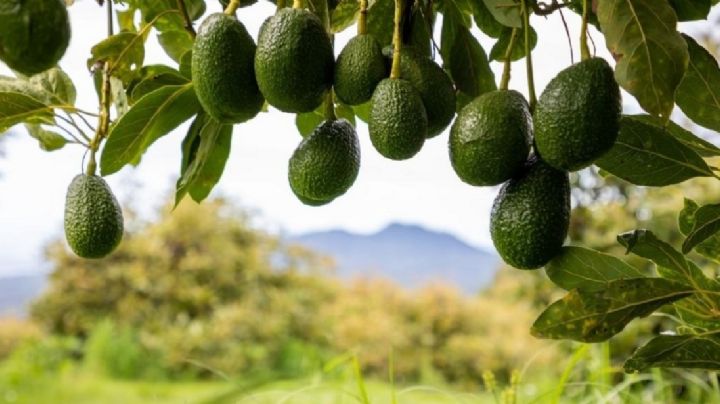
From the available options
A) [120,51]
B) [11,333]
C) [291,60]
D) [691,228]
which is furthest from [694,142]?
[11,333]

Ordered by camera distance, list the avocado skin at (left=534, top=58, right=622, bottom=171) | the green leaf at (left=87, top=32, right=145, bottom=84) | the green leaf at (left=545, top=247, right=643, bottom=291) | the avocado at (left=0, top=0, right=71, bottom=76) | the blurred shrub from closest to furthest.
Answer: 1. the avocado at (left=0, top=0, right=71, bottom=76)
2. the avocado skin at (left=534, top=58, right=622, bottom=171)
3. the green leaf at (left=545, top=247, right=643, bottom=291)
4. the green leaf at (left=87, top=32, right=145, bottom=84)
5. the blurred shrub

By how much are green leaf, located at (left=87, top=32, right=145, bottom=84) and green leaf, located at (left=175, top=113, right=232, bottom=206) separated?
92 millimetres

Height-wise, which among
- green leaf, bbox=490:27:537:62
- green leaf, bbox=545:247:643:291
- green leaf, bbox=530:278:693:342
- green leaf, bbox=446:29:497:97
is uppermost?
green leaf, bbox=490:27:537:62

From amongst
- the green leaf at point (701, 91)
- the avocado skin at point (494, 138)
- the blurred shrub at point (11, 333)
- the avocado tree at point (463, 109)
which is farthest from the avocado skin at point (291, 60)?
the blurred shrub at point (11, 333)

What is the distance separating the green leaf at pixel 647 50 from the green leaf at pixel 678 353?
0.34 m

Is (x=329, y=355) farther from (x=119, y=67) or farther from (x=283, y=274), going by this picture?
(x=119, y=67)

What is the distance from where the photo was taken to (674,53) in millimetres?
550

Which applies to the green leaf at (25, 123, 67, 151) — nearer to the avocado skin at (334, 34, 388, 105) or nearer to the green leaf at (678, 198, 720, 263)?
the avocado skin at (334, 34, 388, 105)

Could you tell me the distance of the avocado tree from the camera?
1.87 feet

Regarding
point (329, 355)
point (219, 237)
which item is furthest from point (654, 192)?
point (219, 237)

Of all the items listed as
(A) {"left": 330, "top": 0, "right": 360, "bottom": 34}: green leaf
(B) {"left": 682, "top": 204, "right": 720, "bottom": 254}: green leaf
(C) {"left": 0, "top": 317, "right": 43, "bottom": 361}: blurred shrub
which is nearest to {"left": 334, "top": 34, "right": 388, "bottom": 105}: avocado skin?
(A) {"left": 330, "top": 0, "right": 360, "bottom": 34}: green leaf

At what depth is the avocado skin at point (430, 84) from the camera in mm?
638

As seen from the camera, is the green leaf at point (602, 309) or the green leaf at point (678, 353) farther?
the green leaf at point (678, 353)

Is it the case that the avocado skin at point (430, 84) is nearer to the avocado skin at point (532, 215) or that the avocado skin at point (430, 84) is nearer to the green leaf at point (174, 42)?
the avocado skin at point (532, 215)
